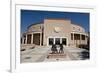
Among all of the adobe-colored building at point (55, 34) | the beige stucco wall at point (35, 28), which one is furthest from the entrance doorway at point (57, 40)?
the beige stucco wall at point (35, 28)

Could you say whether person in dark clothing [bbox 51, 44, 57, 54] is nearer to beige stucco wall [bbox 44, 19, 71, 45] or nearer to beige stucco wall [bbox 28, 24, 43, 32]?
beige stucco wall [bbox 44, 19, 71, 45]

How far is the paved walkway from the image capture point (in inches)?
58.9

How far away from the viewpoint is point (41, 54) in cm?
154

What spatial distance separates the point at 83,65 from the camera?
1.64m

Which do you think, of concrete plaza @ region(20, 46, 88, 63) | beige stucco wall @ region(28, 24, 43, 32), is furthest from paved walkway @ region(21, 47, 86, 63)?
beige stucco wall @ region(28, 24, 43, 32)

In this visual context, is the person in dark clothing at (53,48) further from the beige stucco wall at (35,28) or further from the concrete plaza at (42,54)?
the beige stucco wall at (35,28)

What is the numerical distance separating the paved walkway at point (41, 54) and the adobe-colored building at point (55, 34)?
0.05 metres

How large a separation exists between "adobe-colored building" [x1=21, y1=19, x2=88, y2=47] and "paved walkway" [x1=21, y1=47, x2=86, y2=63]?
5cm

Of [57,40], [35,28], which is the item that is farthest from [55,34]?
[35,28]

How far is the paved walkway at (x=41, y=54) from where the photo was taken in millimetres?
1496

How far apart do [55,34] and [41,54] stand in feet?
0.69
